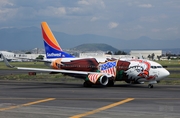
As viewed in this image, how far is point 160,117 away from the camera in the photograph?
1875cm

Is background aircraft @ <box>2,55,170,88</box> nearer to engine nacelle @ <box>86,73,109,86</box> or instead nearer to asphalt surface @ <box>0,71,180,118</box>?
engine nacelle @ <box>86,73,109,86</box>

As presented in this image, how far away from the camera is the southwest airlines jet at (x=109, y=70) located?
38.1m

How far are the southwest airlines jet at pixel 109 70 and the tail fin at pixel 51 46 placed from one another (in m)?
0.60

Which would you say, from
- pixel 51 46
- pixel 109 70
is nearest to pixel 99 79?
pixel 109 70

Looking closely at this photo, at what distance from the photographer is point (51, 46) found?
46938 millimetres

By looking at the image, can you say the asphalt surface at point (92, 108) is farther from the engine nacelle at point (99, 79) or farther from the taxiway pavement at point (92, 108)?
the engine nacelle at point (99, 79)

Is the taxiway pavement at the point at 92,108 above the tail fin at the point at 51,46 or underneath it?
underneath

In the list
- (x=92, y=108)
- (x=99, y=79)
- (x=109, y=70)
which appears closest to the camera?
(x=92, y=108)

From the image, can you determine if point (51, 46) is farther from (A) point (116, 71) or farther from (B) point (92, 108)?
(B) point (92, 108)

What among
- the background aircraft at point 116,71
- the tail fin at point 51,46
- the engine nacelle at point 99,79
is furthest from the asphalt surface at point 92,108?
the tail fin at point 51,46

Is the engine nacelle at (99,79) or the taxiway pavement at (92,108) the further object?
the engine nacelle at (99,79)

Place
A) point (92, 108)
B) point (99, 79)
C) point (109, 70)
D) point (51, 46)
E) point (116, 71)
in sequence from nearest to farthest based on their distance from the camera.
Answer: point (92, 108) < point (99, 79) < point (116, 71) < point (109, 70) < point (51, 46)

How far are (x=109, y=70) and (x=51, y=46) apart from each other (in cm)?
980

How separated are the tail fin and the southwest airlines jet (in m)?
0.60
